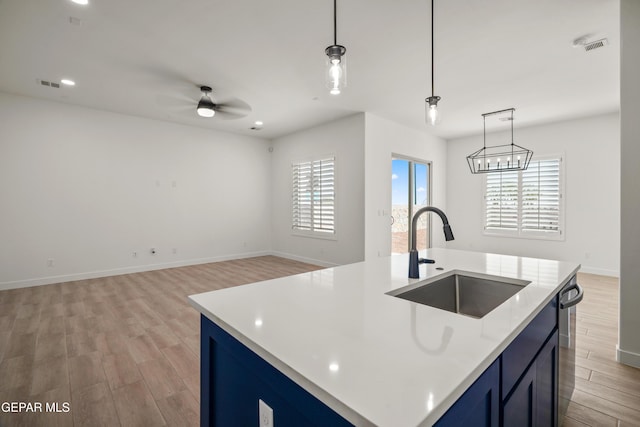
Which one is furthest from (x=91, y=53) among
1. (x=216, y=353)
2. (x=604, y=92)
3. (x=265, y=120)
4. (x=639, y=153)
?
(x=604, y=92)

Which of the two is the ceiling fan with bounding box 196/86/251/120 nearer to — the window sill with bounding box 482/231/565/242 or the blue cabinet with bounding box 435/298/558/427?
the blue cabinet with bounding box 435/298/558/427

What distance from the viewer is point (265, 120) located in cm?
572

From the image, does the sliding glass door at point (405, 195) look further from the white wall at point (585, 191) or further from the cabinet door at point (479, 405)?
the cabinet door at point (479, 405)

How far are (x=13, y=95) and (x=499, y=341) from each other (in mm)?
6544

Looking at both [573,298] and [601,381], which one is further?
[601,381]

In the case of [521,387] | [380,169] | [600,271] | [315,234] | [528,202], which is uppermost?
[380,169]

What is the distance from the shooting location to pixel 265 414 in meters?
0.83

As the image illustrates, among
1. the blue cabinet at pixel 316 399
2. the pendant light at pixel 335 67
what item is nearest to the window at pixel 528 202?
the blue cabinet at pixel 316 399

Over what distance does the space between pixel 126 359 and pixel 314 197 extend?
4.40 meters

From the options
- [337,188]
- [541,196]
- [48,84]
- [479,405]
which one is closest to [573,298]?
[479,405]

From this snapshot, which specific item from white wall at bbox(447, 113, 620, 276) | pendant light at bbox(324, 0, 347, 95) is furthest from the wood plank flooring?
pendant light at bbox(324, 0, 347, 95)

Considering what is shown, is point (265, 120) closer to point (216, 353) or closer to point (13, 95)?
point (13, 95)

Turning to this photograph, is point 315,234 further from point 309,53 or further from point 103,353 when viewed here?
point 103,353

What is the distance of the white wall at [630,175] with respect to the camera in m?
2.27
